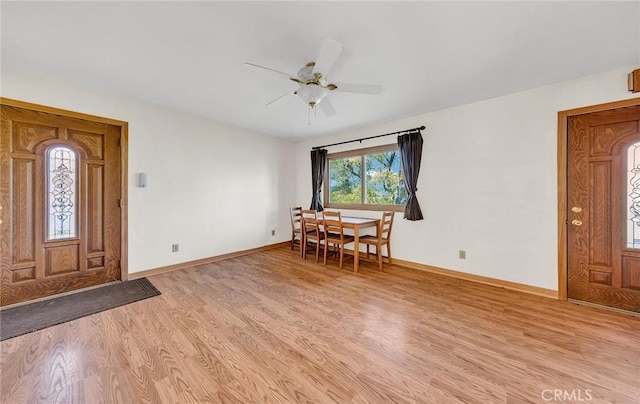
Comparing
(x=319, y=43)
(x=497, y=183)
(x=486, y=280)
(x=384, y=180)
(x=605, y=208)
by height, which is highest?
(x=319, y=43)

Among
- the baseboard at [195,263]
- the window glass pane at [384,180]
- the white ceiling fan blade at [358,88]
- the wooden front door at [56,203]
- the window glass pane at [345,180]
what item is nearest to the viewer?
the white ceiling fan blade at [358,88]

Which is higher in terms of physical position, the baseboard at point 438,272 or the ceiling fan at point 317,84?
the ceiling fan at point 317,84

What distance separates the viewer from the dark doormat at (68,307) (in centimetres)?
224

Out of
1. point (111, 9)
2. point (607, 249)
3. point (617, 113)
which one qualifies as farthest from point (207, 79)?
point (607, 249)

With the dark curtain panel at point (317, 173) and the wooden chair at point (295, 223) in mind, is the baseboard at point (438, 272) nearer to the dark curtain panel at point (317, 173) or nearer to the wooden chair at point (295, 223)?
the wooden chair at point (295, 223)

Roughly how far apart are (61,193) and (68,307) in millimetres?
1357

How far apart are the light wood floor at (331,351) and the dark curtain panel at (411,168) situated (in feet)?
4.31

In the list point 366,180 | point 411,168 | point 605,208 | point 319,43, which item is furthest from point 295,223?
point 605,208

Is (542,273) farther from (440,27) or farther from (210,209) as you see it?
(210,209)

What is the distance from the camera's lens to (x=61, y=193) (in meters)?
2.99

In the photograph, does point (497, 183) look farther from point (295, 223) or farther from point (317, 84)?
point (295, 223)

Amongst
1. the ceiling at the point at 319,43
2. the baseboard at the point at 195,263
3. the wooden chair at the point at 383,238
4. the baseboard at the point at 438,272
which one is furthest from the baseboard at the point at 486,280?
the baseboard at the point at 195,263

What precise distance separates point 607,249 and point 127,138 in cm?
590

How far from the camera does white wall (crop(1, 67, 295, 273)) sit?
10.4ft
